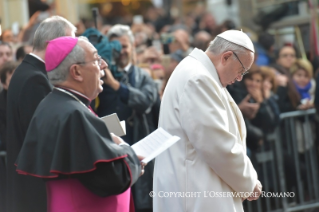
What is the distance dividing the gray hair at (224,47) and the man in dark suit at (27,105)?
3.35ft

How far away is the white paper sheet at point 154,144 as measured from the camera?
11.0 ft

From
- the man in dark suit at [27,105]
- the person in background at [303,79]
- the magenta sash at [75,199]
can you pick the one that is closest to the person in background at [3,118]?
the man in dark suit at [27,105]

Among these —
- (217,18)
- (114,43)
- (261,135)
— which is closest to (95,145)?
(114,43)

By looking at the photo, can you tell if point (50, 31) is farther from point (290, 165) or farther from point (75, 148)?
point (290, 165)

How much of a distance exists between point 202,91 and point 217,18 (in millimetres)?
11646

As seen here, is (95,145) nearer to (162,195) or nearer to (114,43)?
(162,195)

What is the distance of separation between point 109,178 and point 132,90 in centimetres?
264

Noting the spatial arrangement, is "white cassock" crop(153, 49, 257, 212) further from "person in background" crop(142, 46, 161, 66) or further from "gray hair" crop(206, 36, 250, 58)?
"person in background" crop(142, 46, 161, 66)

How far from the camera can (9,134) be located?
13.7ft

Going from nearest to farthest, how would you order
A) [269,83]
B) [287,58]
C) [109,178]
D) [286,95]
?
[109,178], [269,83], [286,95], [287,58]

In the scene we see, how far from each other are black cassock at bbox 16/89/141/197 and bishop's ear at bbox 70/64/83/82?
0.12m

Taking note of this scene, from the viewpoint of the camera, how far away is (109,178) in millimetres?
3082

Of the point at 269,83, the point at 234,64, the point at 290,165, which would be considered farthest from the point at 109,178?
the point at 290,165

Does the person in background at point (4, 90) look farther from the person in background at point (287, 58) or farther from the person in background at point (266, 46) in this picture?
the person in background at point (266, 46)
